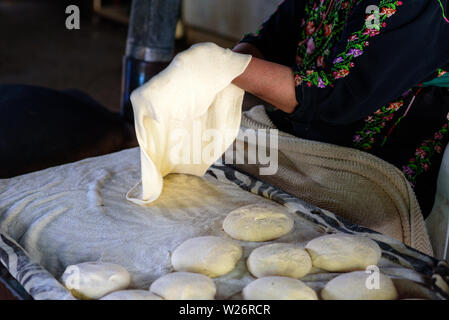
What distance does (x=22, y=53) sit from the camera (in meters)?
5.17

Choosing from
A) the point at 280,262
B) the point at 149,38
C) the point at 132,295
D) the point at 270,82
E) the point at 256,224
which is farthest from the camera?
the point at 149,38

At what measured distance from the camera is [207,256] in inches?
43.1

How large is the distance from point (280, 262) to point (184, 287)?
0.23 m

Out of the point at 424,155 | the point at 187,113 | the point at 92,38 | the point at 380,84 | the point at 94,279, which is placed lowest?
the point at 92,38

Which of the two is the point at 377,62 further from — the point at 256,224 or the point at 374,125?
the point at 256,224

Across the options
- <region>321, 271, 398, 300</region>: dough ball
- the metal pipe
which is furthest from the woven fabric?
the metal pipe

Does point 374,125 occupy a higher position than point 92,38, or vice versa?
point 374,125

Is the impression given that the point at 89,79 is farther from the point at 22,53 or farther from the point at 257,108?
the point at 257,108

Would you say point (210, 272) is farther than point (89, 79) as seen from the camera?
No

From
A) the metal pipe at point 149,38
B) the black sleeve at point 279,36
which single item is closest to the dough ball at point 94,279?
the black sleeve at point 279,36

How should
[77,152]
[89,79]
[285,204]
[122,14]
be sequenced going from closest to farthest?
[285,204], [77,152], [89,79], [122,14]

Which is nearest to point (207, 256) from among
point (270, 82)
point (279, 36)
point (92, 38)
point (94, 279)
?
point (94, 279)

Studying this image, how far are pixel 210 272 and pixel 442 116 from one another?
34.6 inches
